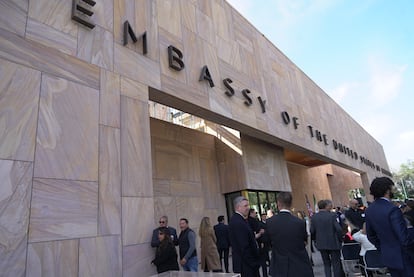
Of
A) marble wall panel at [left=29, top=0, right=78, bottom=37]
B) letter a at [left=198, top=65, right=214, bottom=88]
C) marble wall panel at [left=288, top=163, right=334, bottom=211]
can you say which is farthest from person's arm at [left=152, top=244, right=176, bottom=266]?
marble wall panel at [left=288, top=163, right=334, bottom=211]

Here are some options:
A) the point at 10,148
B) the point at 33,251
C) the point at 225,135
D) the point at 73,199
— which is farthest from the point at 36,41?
the point at 225,135

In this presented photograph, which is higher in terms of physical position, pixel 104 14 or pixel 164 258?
pixel 104 14

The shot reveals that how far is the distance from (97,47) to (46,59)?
1.13 m

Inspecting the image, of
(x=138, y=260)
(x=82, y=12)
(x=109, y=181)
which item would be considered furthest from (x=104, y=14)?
(x=138, y=260)

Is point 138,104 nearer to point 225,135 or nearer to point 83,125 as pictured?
point 83,125

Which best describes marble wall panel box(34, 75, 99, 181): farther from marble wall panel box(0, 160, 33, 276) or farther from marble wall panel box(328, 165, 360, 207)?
marble wall panel box(328, 165, 360, 207)

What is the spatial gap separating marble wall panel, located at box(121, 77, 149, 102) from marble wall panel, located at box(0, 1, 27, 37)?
6.36 ft

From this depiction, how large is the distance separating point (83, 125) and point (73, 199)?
1285mm

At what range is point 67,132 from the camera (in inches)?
190

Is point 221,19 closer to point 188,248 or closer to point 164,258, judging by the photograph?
point 188,248

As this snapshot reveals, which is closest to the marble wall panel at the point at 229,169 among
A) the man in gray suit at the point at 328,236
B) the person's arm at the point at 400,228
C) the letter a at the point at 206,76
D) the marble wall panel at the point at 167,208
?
the marble wall panel at the point at 167,208

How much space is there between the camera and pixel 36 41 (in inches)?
190

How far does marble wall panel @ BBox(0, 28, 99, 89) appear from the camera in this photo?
4469 mm

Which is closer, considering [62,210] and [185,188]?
[62,210]
